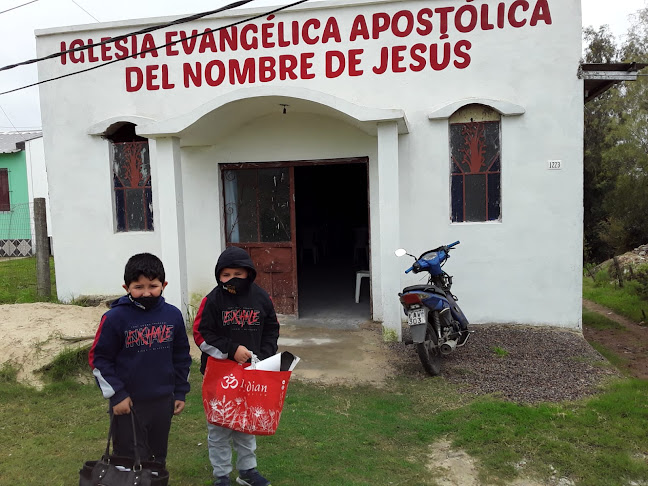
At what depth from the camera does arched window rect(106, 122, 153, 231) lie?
783 centimetres

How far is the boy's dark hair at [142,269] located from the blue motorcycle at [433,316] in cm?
286

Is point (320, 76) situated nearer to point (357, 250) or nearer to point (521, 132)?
point (521, 132)

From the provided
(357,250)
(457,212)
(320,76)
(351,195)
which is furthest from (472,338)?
(351,195)

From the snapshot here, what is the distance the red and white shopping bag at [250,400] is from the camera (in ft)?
9.26

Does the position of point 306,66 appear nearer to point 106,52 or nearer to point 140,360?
point 106,52

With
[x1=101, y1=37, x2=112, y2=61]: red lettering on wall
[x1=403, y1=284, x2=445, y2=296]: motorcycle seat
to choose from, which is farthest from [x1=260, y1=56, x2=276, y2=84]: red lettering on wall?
[x1=403, y1=284, x2=445, y2=296]: motorcycle seat

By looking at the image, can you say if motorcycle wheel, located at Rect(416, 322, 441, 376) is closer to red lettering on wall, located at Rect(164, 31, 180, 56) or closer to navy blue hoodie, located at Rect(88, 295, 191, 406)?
navy blue hoodie, located at Rect(88, 295, 191, 406)

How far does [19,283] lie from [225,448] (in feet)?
32.7

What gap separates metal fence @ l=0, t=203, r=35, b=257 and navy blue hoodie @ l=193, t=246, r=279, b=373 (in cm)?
1644

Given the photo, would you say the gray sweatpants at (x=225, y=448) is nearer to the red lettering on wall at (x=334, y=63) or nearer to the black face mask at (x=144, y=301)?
the black face mask at (x=144, y=301)

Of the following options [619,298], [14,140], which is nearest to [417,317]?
[619,298]

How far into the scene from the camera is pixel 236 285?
2979 millimetres

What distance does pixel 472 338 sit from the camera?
6.30m

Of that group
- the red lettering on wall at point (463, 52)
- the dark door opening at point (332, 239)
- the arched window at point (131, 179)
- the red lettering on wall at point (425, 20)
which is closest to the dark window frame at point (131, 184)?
the arched window at point (131, 179)
